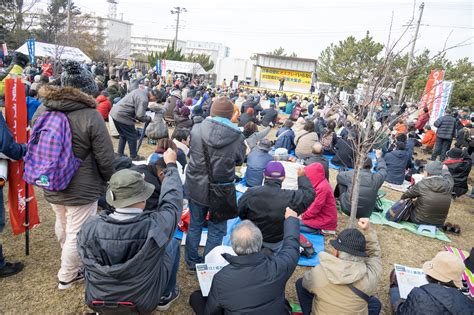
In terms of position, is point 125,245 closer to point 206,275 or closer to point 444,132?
point 206,275

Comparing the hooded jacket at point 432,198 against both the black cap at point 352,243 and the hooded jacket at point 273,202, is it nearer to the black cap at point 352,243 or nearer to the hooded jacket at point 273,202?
the hooded jacket at point 273,202

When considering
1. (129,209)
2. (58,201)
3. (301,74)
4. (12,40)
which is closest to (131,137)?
(58,201)

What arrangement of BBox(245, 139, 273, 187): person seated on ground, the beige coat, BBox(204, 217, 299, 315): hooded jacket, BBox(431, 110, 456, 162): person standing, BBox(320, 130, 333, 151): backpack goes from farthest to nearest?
BBox(431, 110, 456, 162): person standing < BBox(320, 130, 333, 151): backpack < the beige coat < BBox(245, 139, 273, 187): person seated on ground < BBox(204, 217, 299, 315): hooded jacket

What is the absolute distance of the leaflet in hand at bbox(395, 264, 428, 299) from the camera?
10.8ft

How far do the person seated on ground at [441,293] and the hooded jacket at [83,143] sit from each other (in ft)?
8.46

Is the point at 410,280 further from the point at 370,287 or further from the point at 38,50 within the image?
the point at 38,50

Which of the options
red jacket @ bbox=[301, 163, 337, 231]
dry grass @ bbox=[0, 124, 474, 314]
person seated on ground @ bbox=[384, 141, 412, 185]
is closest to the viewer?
dry grass @ bbox=[0, 124, 474, 314]

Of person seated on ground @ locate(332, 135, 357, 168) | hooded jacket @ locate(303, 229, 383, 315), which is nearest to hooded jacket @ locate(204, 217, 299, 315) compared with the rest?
hooded jacket @ locate(303, 229, 383, 315)

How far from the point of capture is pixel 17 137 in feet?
10.2

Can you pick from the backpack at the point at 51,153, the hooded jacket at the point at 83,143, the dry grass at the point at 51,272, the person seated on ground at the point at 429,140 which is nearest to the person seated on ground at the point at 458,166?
the dry grass at the point at 51,272

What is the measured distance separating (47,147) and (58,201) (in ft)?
1.59

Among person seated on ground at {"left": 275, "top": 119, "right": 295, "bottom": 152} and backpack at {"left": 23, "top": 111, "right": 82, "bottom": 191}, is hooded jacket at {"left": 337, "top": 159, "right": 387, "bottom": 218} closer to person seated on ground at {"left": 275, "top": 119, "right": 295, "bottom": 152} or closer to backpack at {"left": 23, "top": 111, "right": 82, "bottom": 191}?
person seated on ground at {"left": 275, "top": 119, "right": 295, "bottom": 152}

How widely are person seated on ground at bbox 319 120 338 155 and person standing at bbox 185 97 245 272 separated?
6.53 m

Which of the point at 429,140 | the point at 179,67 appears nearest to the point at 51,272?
the point at 429,140
